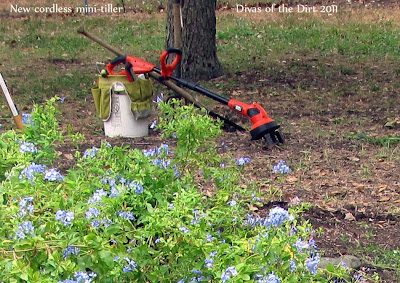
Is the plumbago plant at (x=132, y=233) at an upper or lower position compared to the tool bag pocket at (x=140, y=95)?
upper

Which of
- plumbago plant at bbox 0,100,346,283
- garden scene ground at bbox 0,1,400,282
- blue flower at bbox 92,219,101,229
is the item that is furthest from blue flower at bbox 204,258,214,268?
garden scene ground at bbox 0,1,400,282

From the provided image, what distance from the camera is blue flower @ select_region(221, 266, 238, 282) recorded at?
→ 1.93 metres

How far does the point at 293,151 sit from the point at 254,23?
8224 millimetres

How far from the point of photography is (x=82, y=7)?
16734 millimetres

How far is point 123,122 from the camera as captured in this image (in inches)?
225

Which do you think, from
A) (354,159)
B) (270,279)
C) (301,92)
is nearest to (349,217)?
(354,159)

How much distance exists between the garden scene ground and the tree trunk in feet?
0.93

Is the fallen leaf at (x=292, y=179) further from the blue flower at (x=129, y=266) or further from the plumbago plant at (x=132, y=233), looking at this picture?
the blue flower at (x=129, y=266)

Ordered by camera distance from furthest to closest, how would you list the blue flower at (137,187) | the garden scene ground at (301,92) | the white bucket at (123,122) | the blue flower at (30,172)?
the white bucket at (123,122)
the garden scene ground at (301,92)
the blue flower at (137,187)
the blue flower at (30,172)

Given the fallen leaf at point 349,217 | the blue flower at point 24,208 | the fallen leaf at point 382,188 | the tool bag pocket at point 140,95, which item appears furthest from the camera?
the tool bag pocket at point 140,95

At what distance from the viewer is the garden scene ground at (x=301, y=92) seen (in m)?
4.15

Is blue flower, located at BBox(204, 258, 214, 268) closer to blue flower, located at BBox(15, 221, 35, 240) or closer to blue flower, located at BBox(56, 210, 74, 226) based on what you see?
blue flower, located at BBox(56, 210, 74, 226)

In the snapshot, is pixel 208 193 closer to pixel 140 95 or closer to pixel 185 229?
pixel 140 95

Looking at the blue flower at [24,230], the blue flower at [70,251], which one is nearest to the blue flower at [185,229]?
the blue flower at [70,251]
